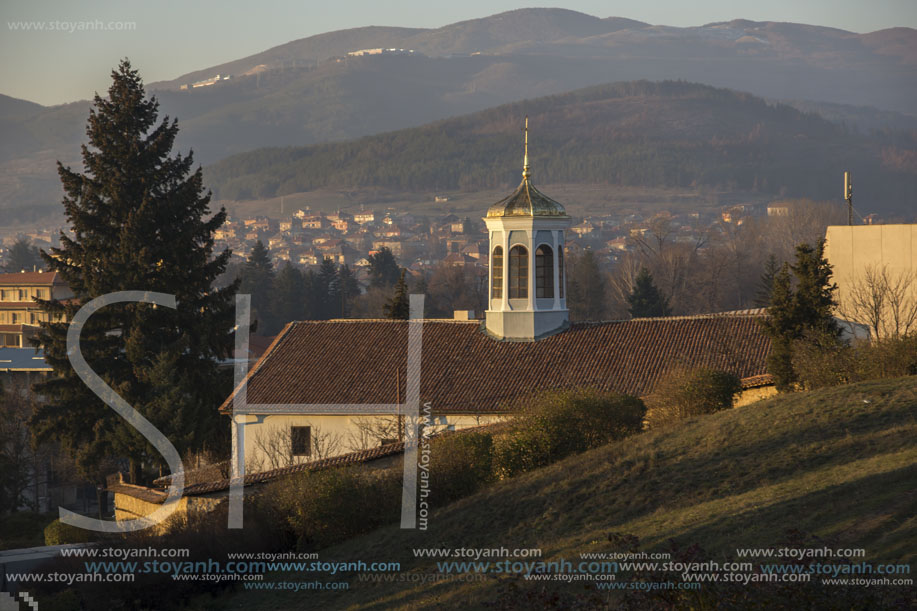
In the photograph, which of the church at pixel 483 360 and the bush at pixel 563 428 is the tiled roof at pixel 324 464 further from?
the church at pixel 483 360

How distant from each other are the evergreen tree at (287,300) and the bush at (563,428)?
5799cm

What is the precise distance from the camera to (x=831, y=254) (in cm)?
2672

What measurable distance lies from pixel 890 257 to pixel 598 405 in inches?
416

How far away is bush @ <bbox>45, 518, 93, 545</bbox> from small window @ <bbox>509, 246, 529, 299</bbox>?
10.7 meters

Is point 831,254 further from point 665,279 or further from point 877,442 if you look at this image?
point 665,279

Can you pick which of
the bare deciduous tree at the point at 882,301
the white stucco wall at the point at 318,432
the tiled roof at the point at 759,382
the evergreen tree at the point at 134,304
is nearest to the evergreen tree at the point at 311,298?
the evergreen tree at the point at 134,304

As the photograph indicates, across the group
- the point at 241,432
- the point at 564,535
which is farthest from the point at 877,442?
the point at 241,432

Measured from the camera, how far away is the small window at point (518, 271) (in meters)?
26.3

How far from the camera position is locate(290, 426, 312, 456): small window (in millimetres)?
23797

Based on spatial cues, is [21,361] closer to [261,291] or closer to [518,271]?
[261,291]

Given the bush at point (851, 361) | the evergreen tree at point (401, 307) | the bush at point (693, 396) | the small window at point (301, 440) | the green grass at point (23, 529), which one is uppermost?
the evergreen tree at point (401, 307)

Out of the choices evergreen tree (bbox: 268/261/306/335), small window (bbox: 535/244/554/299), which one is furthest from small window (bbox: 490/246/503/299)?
evergreen tree (bbox: 268/261/306/335)

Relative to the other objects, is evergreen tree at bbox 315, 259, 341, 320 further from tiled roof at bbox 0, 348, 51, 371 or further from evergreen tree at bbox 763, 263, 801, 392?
evergreen tree at bbox 763, 263, 801, 392

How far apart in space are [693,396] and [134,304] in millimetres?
15694
